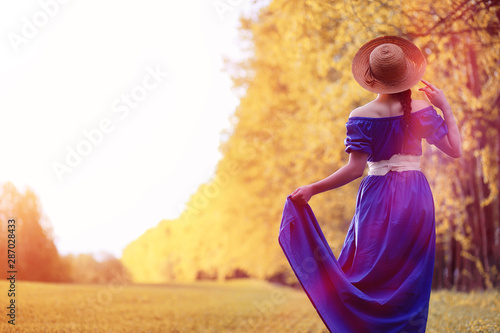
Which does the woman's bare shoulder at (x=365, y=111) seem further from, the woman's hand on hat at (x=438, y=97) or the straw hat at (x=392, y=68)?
the woman's hand on hat at (x=438, y=97)

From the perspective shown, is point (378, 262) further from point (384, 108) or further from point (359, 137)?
point (384, 108)

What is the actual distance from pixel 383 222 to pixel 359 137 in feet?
1.97

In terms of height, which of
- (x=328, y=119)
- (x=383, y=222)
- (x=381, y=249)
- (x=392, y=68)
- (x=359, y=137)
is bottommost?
(x=381, y=249)

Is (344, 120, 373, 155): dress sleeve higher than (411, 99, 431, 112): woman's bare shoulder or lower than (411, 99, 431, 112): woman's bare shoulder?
lower

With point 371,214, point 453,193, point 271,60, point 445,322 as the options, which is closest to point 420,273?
point 371,214

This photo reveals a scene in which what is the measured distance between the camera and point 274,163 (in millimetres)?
13367

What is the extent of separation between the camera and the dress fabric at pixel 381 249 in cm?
310

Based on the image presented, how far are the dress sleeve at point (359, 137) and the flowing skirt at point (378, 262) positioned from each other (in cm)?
27

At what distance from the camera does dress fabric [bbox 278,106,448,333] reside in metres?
3.10

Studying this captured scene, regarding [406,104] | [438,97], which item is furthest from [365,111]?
[438,97]

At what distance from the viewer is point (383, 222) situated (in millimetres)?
3246

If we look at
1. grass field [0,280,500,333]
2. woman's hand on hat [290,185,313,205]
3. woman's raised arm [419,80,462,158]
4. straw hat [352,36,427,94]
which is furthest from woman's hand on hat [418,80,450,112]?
grass field [0,280,500,333]

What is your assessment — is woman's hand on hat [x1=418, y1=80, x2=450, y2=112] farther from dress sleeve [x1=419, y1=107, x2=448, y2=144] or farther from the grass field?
the grass field

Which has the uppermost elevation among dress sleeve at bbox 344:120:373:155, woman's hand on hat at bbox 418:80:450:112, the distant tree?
woman's hand on hat at bbox 418:80:450:112
